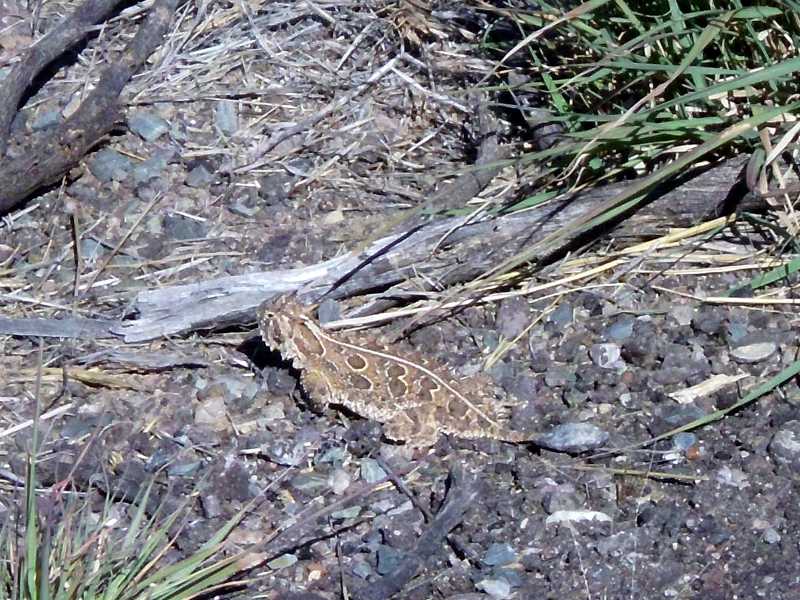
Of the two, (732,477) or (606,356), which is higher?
(606,356)

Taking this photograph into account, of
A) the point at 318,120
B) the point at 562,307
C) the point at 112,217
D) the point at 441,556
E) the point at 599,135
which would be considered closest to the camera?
the point at 441,556

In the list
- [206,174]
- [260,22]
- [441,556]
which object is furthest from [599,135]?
[260,22]

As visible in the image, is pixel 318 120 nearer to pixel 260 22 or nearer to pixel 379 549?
pixel 260 22

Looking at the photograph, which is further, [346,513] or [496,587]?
[346,513]

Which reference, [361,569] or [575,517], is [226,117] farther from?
[575,517]

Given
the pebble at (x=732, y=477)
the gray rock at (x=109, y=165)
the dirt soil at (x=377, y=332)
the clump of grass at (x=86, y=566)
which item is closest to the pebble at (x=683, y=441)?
the dirt soil at (x=377, y=332)

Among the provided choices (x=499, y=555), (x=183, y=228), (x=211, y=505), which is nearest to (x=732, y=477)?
(x=499, y=555)

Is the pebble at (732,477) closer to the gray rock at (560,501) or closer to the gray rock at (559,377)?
the gray rock at (560,501)
